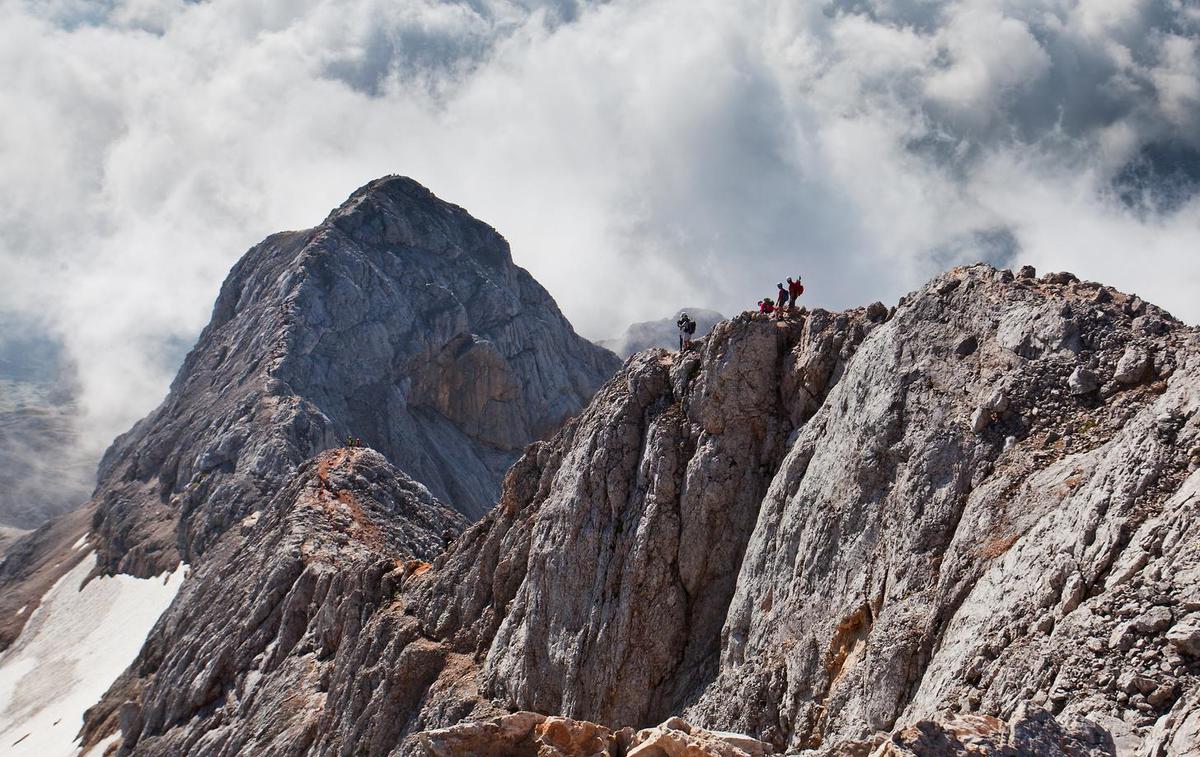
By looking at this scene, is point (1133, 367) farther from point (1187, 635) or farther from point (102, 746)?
point (102, 746)

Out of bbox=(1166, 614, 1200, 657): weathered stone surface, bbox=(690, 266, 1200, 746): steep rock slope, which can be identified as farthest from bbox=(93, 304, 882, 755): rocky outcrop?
bbox=(1166, 614, 1200, 657): weathered stone surface

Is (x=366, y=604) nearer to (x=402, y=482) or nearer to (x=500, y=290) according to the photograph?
(x=402, y=482)

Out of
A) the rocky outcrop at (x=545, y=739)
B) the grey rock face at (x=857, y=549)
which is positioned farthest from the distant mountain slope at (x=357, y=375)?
the rocky outcrop at (x=545, y=739)

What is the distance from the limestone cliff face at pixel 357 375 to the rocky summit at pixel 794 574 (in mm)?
34596

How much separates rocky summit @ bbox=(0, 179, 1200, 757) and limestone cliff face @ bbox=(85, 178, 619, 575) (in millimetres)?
34596

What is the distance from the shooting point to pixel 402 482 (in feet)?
244

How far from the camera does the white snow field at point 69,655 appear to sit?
81312 mm

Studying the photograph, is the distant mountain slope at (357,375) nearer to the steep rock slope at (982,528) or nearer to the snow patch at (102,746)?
the snow patch at (102,746)

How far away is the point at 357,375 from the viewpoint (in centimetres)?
12431

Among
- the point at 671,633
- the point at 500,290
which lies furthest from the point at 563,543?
the point at 500,290

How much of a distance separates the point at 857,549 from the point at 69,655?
90.7 meters

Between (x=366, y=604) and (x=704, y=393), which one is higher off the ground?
(x=704, y=393)

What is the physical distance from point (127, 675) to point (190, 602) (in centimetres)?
1038

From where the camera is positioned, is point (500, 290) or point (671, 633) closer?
point (671, 633)
